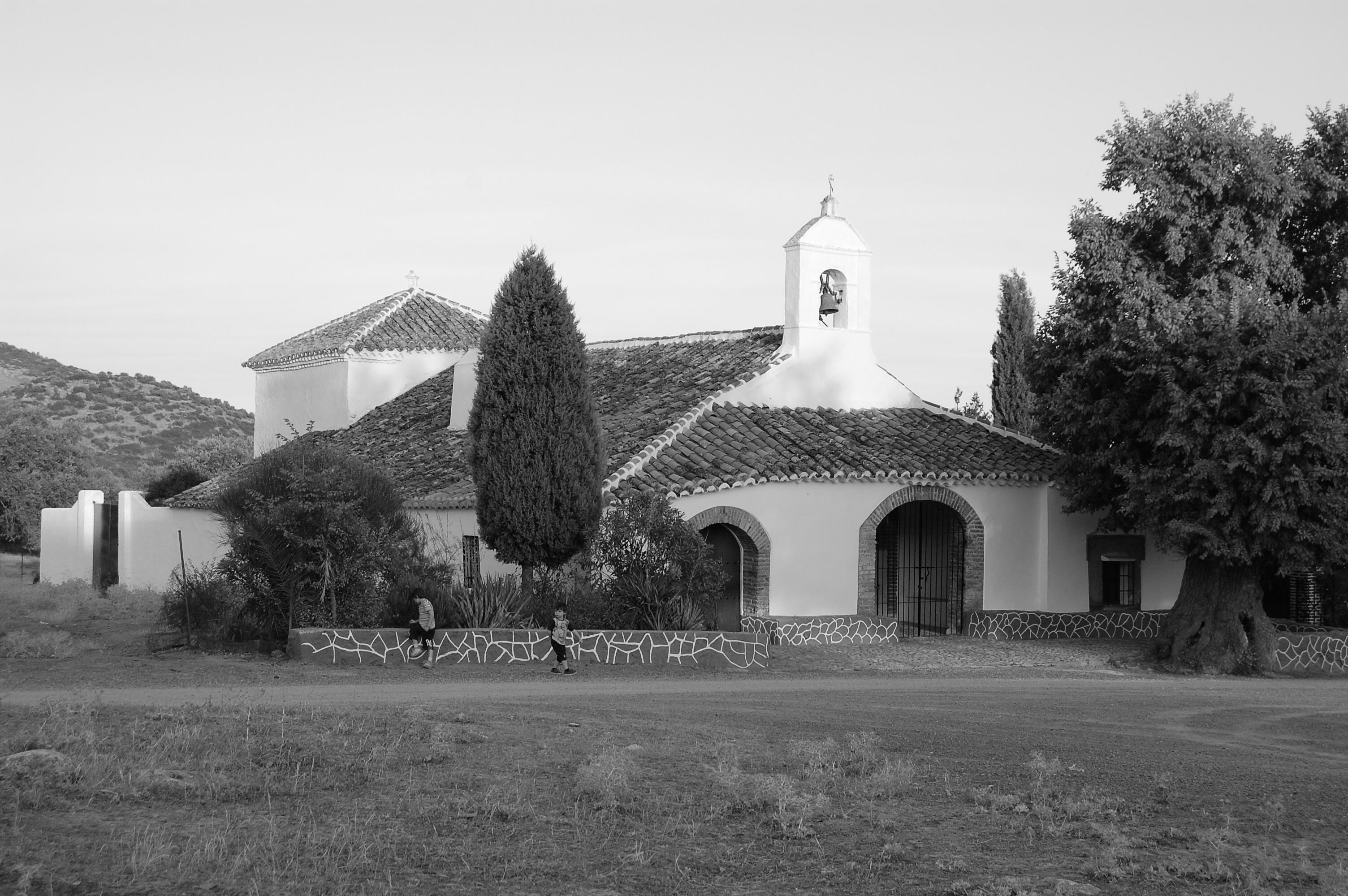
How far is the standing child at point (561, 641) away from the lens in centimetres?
1728

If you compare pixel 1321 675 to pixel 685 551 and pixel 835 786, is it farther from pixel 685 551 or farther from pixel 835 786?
pixel 835 786

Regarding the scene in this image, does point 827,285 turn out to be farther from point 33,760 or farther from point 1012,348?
point 33,760

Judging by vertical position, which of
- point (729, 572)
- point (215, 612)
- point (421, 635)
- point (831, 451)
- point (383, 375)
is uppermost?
point (383, 375)

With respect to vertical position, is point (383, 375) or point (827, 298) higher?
point (827, 298)

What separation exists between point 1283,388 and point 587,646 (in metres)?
10.2

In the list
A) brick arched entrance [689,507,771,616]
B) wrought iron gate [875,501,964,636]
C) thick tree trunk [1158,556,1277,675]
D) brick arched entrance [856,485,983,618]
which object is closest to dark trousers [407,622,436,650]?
brick arched entrance [689,507,771,616]

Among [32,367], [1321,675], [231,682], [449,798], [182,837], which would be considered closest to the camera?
[182,837]

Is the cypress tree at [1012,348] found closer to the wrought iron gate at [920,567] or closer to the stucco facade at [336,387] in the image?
the wrought iron gate at [920,567]

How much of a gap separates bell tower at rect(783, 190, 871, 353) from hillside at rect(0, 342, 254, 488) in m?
40.0

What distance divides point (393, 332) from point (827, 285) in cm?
1329

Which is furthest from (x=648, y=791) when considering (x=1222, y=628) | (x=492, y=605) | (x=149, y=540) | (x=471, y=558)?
(x=149, y=540)

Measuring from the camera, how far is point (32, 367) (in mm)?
74438

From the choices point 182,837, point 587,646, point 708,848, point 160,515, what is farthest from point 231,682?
point 160,515

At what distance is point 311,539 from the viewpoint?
18.2 m
